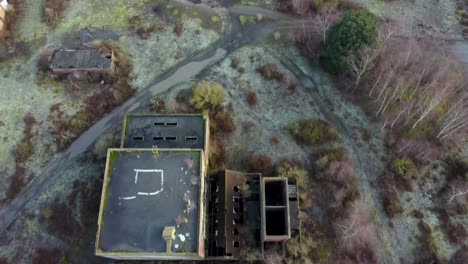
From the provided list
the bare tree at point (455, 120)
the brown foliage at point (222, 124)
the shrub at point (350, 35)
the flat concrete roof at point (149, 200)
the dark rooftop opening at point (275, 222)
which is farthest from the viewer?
the brown foliage at point (222, 124)

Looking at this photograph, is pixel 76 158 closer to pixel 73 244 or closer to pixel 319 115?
pixel 73 244

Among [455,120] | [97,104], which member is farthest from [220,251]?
[455,120]

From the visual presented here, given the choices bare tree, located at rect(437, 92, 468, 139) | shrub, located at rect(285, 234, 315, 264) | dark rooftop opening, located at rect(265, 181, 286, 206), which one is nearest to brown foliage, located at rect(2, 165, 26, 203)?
dark rooftop opening, located at rect(265, 181, 286, 206)

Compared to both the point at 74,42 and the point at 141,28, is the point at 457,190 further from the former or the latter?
the point at 74,42

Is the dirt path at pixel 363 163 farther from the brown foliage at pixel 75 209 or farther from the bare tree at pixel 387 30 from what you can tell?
the brown foliage at pixel 75 209

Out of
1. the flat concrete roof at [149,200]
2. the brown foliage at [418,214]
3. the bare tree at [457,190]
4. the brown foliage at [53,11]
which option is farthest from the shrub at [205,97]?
the bare tree at [457,190]

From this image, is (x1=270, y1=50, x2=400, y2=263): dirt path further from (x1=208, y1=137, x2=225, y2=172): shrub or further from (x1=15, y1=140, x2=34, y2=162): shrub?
(x1=15, y1=140, x2=34, y2=162): shrub
